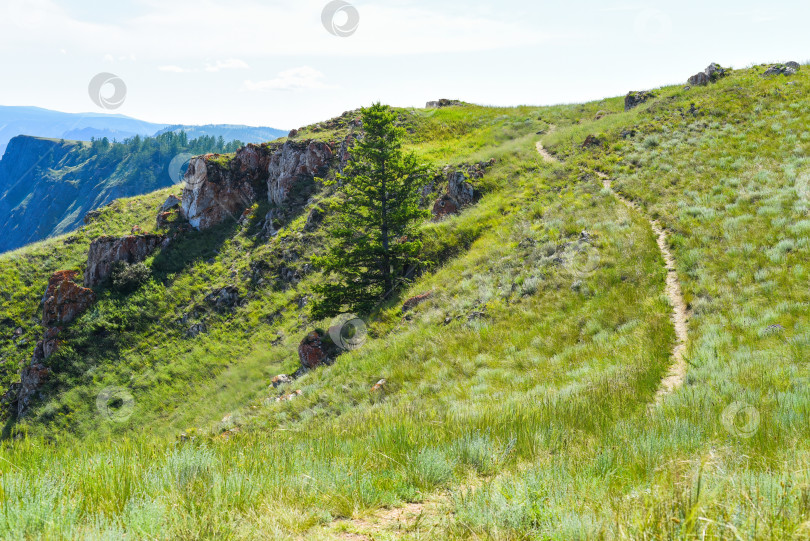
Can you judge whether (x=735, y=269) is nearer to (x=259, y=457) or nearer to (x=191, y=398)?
(x=259, y=457)

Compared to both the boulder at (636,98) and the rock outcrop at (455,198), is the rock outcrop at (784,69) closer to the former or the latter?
the boulder at (636,98)

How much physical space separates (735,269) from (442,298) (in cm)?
932

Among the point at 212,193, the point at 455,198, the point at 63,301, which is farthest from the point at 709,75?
the point at 63,301

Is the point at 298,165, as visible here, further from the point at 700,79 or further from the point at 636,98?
the point at 700,79

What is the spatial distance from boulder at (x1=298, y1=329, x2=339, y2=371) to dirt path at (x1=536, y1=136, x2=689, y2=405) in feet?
39.5

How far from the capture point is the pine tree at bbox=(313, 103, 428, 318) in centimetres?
1930

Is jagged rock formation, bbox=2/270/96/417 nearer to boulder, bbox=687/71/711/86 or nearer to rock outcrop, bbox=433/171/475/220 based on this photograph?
rock outcrop, bbox=433/171/475/220

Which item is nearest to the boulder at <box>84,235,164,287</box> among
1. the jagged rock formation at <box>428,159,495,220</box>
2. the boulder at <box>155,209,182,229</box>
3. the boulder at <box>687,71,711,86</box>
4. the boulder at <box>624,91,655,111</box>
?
the boulder at <box>155,209,182,229</box>

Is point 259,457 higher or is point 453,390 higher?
point 259,457

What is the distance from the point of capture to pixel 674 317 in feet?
34.1

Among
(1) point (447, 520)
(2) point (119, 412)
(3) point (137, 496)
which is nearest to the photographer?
(1) point (447, 520)

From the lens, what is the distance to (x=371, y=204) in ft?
65.4

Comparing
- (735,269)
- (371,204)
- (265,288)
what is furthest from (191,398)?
(735,269)

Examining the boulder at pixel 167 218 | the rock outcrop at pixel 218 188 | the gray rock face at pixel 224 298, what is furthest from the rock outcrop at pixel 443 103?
the gray rock face at pixel 224 298
